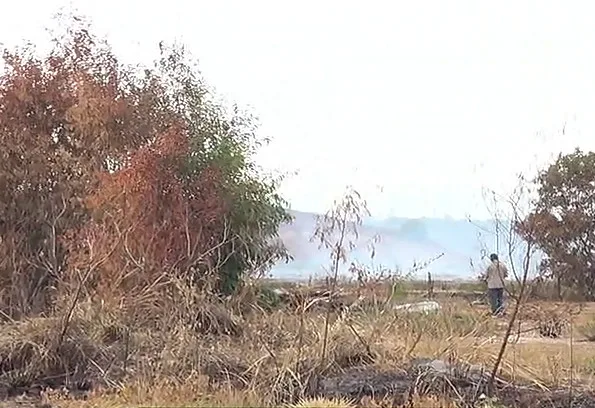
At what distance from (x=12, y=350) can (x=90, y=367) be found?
1207mm

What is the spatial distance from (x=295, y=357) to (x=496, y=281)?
5549 millimetres

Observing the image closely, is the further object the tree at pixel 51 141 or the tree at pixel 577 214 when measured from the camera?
the tree at pixel 577 214

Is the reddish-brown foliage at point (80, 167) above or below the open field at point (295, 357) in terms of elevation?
above

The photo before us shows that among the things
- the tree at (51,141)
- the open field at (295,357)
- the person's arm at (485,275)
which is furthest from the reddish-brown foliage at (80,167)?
the person's arm at (485,275)

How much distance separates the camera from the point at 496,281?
15.4m

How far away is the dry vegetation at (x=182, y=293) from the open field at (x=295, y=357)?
3 cm

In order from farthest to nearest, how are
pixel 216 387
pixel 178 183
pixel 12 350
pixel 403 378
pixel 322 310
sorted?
pixel 178 183
pixel 12 350
pixel 322 310
pixel 403 378
pixel 216 387

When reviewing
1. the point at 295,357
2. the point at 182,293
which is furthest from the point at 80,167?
the point at 295,357

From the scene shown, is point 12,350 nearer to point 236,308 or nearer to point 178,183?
point 236,308

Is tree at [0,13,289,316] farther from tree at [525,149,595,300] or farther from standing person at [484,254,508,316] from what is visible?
tree at [525,149,595,300]

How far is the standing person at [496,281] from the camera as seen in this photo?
12.2 meters

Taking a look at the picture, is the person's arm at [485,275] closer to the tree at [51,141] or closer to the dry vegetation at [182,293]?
the dry vegetation at [182,293]

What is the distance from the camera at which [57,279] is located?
15648 millimetres

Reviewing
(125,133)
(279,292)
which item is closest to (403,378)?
(279,292)
